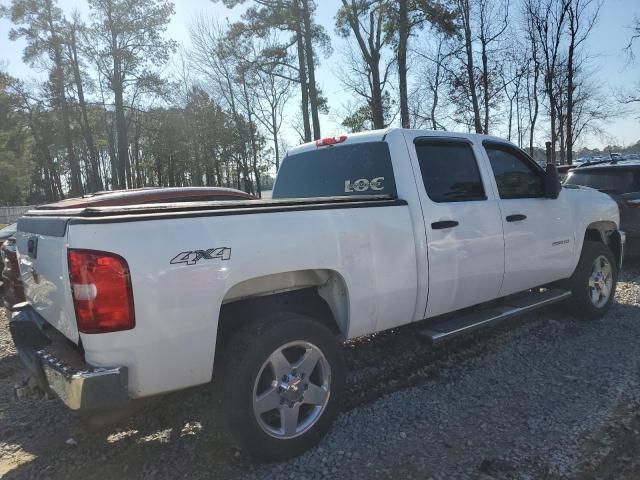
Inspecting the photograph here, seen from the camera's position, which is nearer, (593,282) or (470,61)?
(593,282)

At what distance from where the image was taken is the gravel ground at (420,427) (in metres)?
2.79

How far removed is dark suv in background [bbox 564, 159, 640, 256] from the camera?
773 cm

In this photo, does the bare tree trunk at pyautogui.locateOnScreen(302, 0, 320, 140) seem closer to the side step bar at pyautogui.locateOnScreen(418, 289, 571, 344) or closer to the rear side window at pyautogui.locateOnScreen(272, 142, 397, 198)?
the rear side window at pyautogui.locateOnScreen(272, 142, 397, 198)

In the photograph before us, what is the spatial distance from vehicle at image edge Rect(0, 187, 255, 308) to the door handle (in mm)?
2140

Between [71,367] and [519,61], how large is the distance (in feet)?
93.9

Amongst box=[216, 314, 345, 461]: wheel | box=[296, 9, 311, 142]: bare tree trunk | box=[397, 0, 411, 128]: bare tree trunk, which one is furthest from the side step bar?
box=[296, 9, 311, 142]: bare tree trunk

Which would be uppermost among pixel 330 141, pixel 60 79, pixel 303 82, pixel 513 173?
pixel 60 79

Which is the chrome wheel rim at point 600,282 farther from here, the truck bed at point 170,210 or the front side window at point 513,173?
the truck bed at point 170,210

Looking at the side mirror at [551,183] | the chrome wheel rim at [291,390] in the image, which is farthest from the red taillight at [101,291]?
the side mirror at [551,183]

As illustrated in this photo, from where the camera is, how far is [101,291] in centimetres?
224

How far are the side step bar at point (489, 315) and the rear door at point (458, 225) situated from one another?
0.13 metres

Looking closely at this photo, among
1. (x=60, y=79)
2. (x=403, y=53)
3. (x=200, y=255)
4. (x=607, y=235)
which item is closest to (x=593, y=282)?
(x=607, y=235)

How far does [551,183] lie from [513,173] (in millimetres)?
394

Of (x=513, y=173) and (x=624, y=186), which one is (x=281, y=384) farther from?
(x=624, y=186)
